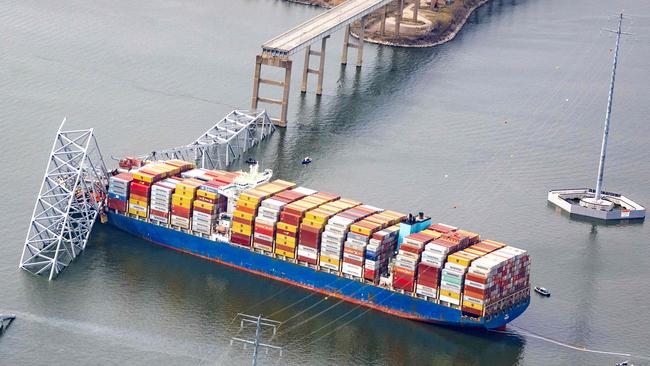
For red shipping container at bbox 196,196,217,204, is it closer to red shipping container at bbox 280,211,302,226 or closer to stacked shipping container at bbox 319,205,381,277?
red shipping container at bbox 280,211,302,226

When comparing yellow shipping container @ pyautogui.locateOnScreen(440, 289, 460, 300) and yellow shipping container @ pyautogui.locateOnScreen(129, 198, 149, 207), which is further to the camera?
yellow shipping container @ pyautogui.locateOnScreen(129, 198, 149, 207)

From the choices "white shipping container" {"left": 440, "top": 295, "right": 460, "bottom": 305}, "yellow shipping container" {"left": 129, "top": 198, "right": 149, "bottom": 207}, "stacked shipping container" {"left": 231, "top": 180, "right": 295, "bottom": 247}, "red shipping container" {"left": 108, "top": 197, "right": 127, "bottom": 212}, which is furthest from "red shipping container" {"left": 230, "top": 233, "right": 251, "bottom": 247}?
"white shipping container" {"left": 440, "top": 295, "right": 460, "bottom": 305}

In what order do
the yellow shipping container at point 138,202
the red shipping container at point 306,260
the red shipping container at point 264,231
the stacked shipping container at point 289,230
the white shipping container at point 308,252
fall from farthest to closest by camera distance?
the yellow shipping container at point 138,202
the red shipping container at point 264,231
the stacked shipping container at point 289,230
the red shipping container at point 306,260
the white shipping container at point 308,252

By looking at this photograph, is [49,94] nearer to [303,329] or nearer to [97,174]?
[97,174]

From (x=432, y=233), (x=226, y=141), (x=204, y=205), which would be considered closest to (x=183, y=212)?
(x=204, y=205)

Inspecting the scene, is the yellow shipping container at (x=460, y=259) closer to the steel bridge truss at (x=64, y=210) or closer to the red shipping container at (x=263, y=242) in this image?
the red shipping container at (x=263, y=242)

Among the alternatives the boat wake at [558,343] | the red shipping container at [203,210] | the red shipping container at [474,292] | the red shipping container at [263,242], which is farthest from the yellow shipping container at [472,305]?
the red shipping container at [203,210]
